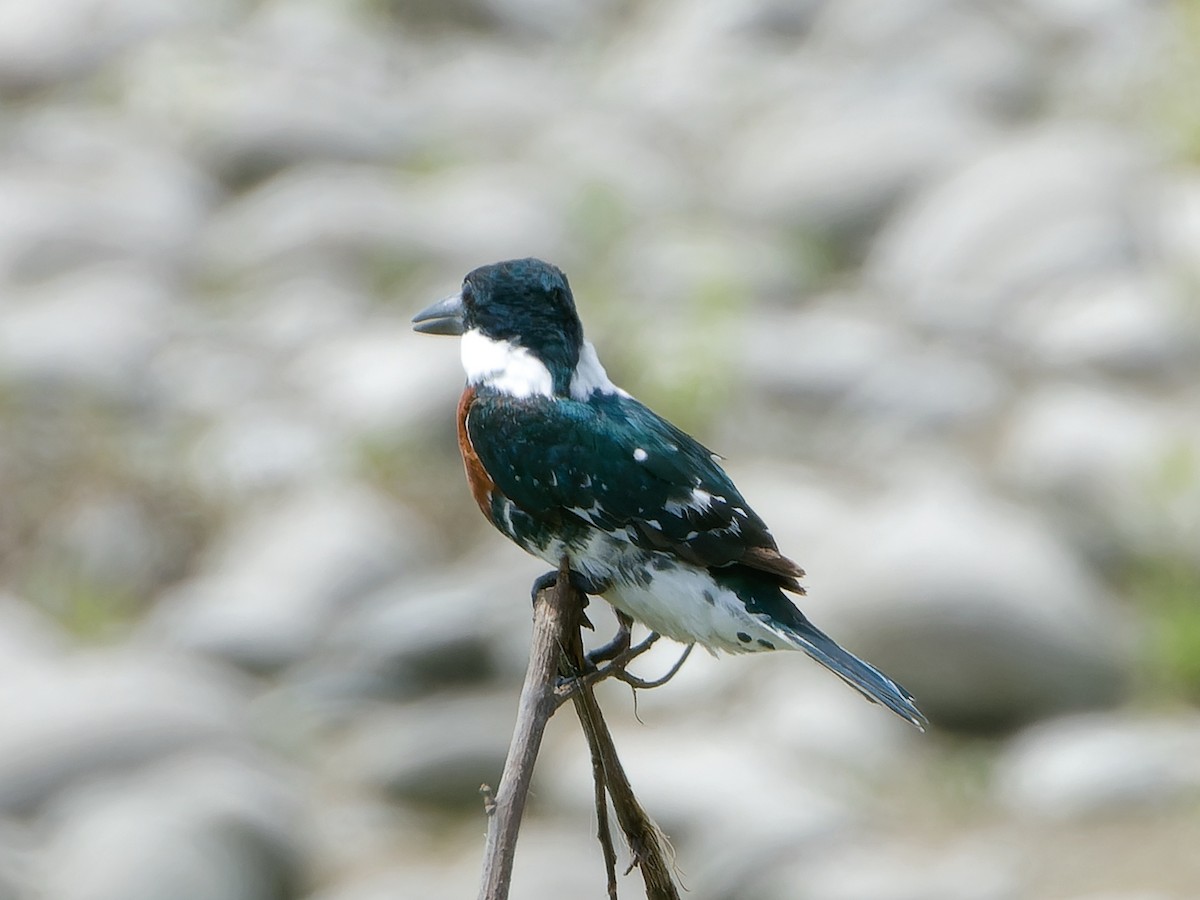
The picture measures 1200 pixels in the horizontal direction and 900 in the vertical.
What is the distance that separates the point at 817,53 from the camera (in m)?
7.79

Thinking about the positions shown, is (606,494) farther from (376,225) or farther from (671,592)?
(376,225)

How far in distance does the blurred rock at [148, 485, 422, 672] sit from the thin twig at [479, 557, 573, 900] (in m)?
3.02

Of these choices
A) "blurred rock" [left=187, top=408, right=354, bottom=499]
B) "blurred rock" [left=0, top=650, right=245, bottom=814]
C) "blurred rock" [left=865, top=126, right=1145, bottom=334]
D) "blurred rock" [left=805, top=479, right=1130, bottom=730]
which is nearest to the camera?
"blurred rock" [left=0, top=650, right=245, bottom=814]

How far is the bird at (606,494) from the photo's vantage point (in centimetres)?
152

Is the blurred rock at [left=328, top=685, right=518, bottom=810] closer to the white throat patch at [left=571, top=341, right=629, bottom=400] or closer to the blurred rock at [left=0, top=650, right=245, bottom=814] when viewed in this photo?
the blurred rock at [left=0, top=650, right=245, bottom=814]

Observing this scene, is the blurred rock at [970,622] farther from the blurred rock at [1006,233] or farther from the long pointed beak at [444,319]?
the long pointed beak at [444,319]

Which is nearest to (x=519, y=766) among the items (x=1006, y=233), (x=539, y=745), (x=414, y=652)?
(x=539, y=745)

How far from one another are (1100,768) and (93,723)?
6.86ft

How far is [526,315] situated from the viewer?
161cm

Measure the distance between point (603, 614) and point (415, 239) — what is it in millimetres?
2067

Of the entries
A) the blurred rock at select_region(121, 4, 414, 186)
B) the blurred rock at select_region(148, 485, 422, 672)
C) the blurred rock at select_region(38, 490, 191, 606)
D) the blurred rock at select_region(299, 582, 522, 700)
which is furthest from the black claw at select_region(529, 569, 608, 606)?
the blurred rock at select_region(121, 4, 414, 186)

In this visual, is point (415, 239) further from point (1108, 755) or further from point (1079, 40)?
point (1079, 40)

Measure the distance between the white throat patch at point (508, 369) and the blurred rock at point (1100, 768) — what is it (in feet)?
8.05

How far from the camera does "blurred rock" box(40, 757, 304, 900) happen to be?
326cm
